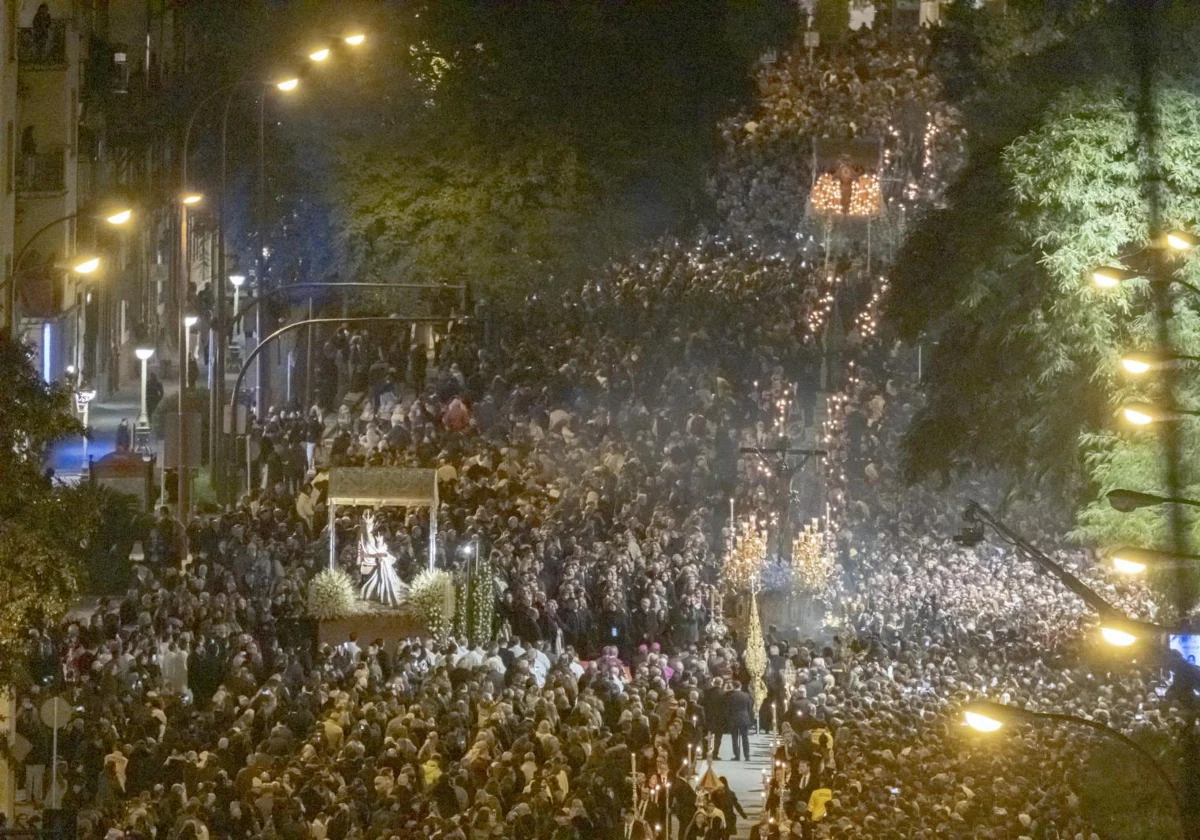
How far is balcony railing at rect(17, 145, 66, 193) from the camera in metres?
31.9

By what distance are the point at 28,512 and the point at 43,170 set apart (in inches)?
592

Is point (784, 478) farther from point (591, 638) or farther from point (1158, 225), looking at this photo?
point (1158, 225)

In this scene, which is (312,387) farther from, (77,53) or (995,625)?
(995,625)

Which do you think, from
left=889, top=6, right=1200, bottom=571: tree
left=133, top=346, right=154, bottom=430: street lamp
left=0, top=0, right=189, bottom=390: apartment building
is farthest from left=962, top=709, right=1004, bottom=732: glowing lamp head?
left=133, top=346, right=154, bottom=430: street lamp

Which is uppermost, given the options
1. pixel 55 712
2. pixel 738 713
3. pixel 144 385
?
pixel 144 385

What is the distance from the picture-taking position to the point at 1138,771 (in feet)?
63.3

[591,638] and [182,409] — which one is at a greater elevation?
[182,409]

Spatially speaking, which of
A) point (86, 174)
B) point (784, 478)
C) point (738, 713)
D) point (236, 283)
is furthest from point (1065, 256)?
point (236, 283)

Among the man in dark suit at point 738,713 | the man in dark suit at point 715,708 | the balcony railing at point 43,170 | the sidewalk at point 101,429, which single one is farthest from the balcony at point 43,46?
the man in dark suit at point 738,713

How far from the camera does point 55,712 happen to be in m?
19.3

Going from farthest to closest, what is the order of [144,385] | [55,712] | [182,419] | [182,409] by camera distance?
[144,385], [182,409], [182,419], [55,712]

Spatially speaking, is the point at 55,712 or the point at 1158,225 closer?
the point at 55,712

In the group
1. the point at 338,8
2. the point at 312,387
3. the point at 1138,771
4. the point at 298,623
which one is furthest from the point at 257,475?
the point at 1138,771

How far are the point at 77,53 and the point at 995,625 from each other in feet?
58.3
